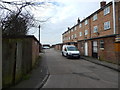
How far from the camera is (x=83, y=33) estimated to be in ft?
116

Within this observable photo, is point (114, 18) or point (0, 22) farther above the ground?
point (114, 18)

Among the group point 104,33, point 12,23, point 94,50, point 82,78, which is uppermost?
point 104,33

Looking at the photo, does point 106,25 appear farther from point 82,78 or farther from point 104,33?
point 82,78

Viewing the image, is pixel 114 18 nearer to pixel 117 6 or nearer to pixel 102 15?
pixel 117 6

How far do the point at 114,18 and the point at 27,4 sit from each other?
Result: 17.5 m

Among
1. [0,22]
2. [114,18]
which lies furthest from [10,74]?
[114,18]

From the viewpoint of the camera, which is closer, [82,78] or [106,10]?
[82,78]

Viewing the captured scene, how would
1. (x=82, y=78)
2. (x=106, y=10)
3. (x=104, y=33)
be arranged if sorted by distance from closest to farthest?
(x=82, y=78), (x=106, y=10), (x=104, y=33)

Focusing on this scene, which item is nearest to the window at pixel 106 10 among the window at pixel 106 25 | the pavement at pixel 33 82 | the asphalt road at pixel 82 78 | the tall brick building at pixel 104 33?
the tall brick building at pixel 104 33

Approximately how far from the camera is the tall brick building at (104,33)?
46.1ft

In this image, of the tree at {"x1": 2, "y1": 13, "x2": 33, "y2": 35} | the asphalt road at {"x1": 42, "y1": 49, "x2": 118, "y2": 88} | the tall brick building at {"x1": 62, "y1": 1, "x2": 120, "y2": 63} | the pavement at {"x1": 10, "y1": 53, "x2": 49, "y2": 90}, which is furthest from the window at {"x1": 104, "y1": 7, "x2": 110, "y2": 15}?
the pavement at {"x1": 10, "y1": 53, "x2": 49, "y2": 90}

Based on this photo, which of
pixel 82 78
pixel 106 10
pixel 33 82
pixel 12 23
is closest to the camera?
pixel 33 82

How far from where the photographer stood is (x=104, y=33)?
24344 mm

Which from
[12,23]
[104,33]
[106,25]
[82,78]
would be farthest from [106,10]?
[82,78]
